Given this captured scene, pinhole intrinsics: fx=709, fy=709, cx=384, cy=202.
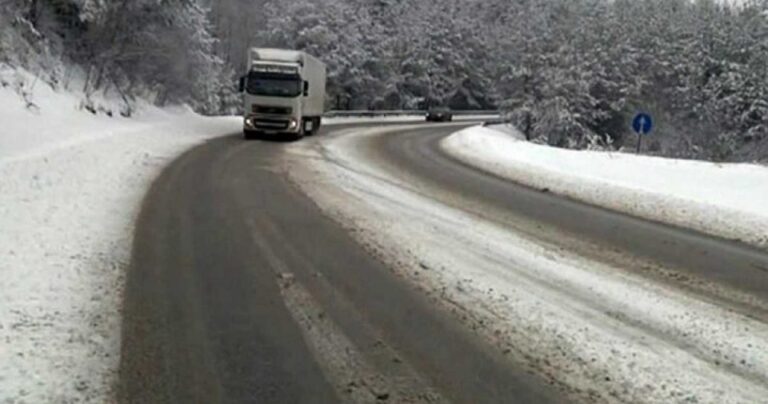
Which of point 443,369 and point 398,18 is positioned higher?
point 398,18

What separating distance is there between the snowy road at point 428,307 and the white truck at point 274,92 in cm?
1680

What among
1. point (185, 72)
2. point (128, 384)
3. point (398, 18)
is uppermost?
point (398, 18)

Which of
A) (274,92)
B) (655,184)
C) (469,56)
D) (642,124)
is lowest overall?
(655,184)

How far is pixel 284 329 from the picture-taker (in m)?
5.66

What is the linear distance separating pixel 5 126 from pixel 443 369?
55.3 feet

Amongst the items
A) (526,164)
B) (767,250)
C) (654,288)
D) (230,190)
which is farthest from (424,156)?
(654,288)

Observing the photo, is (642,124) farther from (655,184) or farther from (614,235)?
(614,235)

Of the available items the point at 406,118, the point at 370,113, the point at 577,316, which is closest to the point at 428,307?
the point at 577,316

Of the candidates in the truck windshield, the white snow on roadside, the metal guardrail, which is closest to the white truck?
the truck windshield

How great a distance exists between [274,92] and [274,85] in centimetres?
28

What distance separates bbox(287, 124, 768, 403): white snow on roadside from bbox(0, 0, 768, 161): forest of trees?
71.6 feet

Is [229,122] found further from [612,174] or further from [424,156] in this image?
[612,174]

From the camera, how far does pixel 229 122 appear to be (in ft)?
129

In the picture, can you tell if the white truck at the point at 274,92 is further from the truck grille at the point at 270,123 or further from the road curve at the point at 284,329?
the road curve at the point at 284,329
